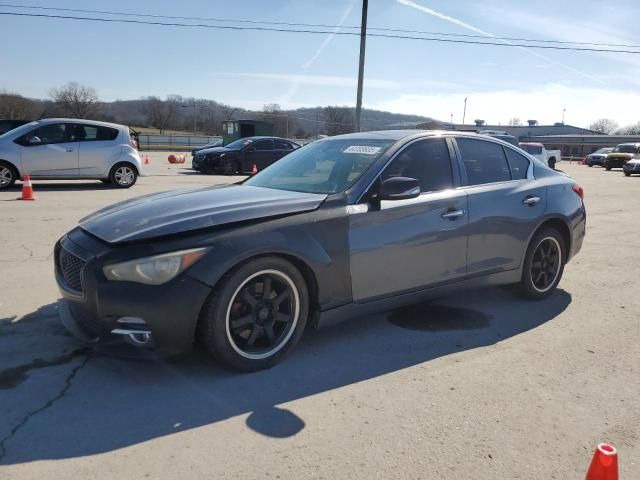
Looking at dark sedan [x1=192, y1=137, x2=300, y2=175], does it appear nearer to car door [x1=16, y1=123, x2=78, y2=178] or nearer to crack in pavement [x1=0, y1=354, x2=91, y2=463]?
car door [x1=16, y1=123, x2=78, y2=178]

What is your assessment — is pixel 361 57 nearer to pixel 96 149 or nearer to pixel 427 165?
pixel 96 149

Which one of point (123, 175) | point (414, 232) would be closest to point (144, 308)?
point (414, 232)

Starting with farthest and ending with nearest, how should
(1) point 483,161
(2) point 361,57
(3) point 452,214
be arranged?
1. (2) point 361,57
2. (1) point 483,161
3. (3) point 452,214

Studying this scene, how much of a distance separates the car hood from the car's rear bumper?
11.8 inches

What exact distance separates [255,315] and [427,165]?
200 centimetres

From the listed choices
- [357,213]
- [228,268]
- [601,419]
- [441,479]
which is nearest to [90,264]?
[228,268]

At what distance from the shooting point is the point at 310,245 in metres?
3.57

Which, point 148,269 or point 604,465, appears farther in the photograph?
point 148,269

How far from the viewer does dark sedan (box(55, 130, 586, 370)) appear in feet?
10.4

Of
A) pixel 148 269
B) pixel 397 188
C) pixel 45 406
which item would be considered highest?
pixel 397 188

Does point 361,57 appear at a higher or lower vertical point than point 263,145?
higher

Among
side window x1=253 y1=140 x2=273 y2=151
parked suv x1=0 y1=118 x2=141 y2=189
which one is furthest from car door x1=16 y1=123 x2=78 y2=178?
side window x1=253 y1=140 x2=273 y2=151

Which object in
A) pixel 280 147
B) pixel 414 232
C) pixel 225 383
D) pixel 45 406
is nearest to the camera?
pixel 45 406

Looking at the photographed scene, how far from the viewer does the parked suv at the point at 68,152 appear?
1250 centimetres
